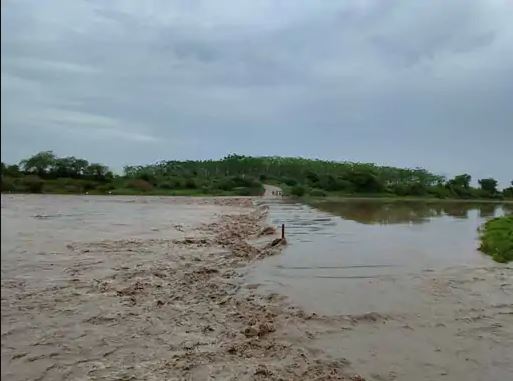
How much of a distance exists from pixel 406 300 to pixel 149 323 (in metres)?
7.29

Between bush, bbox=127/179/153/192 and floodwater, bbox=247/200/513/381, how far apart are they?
73.3 m

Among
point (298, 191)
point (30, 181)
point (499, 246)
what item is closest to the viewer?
point (30, 181)

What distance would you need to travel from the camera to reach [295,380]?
7.54m

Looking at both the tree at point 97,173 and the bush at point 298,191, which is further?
the bush at point 298,191

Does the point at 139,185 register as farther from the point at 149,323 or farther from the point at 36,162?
the point at 36,162

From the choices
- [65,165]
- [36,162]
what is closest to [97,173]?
[65,165]

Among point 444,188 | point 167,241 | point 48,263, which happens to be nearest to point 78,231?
point 167,241

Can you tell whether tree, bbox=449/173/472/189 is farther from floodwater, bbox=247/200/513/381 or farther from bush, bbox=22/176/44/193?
bush, bbox=22/176/44/193

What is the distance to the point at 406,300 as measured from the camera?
1352cm

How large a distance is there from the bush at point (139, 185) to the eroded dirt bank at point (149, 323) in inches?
3076

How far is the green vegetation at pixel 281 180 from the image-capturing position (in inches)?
3834

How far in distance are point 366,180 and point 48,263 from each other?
324ft

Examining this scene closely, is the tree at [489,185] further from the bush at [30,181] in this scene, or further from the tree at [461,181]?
the bush at [30,181]

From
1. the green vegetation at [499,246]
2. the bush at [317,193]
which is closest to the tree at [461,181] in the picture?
the bush at [317,193]
